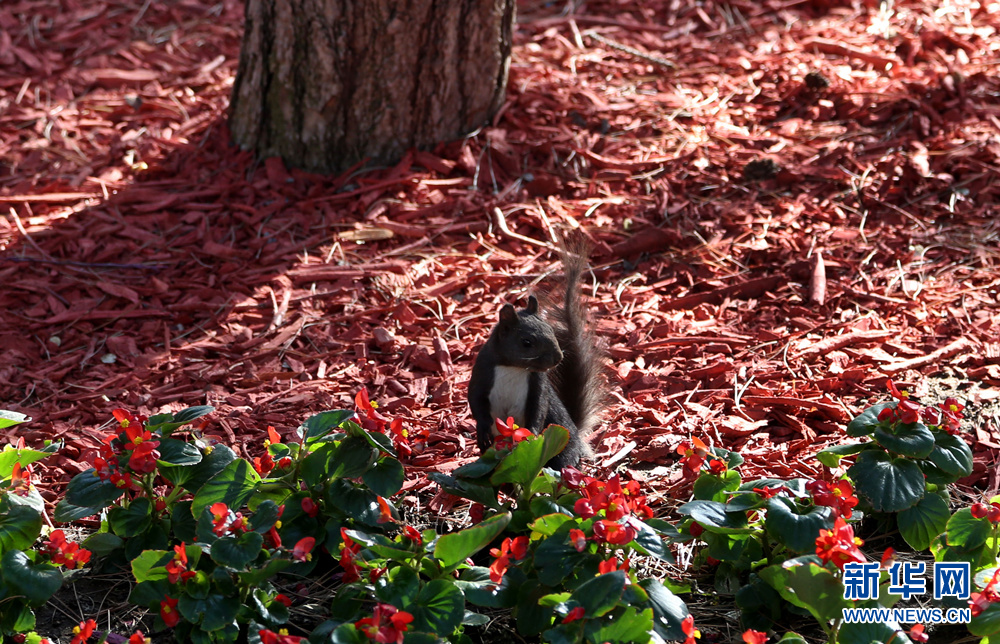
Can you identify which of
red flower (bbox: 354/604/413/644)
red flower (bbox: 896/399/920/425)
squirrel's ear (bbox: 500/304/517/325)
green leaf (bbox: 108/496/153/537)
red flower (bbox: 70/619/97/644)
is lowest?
red flower (bbox: 70/619/97/644)

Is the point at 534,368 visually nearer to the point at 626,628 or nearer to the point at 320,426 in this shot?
the point at 320,426

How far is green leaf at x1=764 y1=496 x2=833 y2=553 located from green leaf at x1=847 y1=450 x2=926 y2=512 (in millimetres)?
245

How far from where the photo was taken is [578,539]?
2.20 m

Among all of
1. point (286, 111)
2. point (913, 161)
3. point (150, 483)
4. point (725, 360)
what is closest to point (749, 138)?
point (913, 161)

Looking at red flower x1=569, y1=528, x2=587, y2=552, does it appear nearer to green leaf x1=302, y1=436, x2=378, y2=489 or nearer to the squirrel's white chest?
green leaf x1=302, y1=436, x2=378, y2=489

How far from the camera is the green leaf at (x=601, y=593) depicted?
2.09 meters

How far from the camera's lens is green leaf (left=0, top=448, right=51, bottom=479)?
100 inches

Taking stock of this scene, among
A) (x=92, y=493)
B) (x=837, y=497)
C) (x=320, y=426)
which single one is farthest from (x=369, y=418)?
(x=837, y=497)

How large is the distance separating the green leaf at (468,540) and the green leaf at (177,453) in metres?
0.76

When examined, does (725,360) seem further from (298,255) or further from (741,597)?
(298,255)

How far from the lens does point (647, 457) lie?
3.29 m

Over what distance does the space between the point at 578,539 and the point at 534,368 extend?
33.4 inches

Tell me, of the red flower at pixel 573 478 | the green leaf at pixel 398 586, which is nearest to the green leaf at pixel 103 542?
the green leaf at pixel 398 586

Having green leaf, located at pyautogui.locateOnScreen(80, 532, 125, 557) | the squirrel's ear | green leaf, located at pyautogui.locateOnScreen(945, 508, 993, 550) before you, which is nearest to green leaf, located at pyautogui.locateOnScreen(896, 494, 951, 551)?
green leaf, located at pyautogui.locateOnScreen(945, 508, 993, 550)
